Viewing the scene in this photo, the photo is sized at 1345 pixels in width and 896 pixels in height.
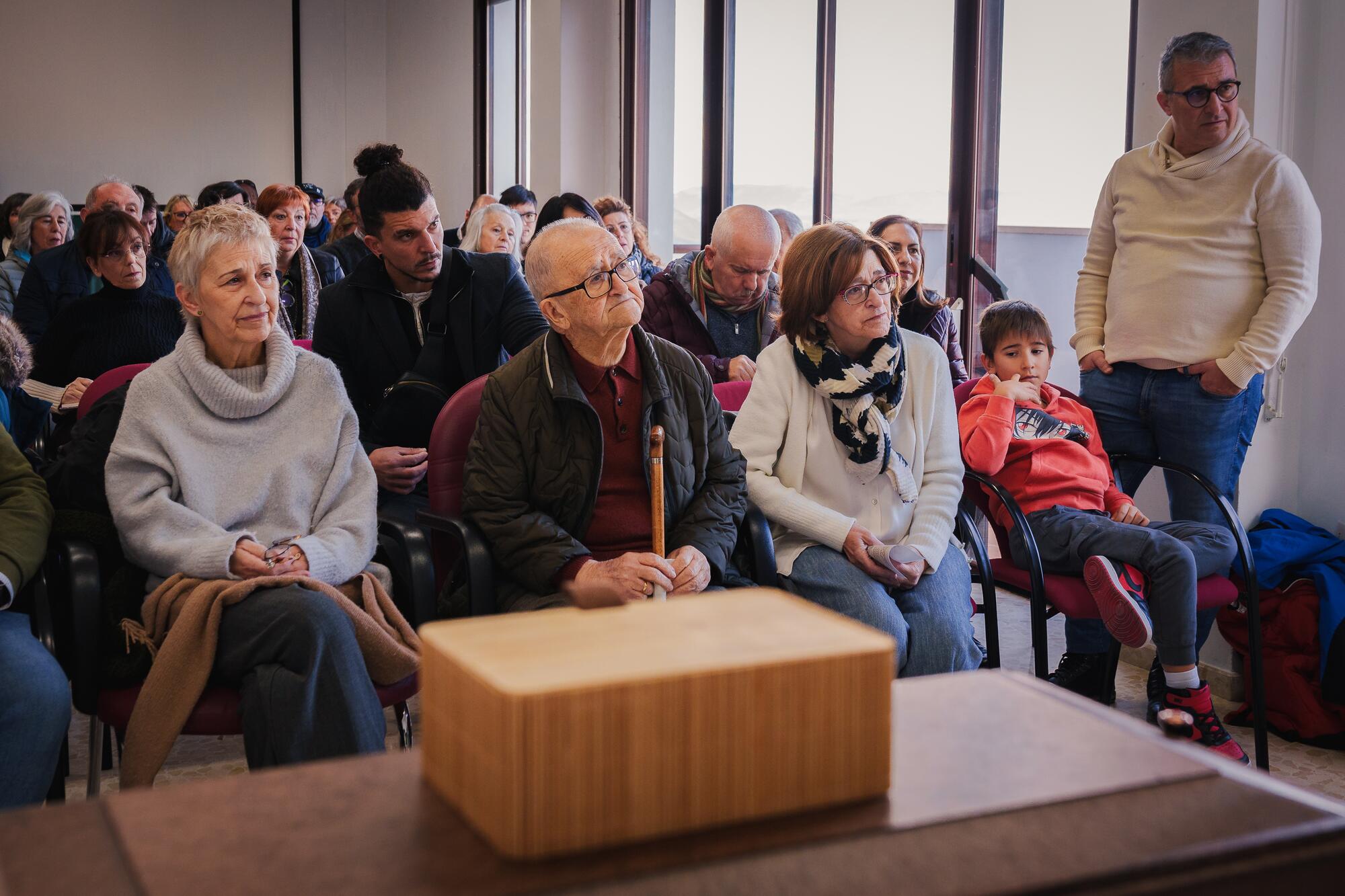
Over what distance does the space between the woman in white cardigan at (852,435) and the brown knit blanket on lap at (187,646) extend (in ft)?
2.74

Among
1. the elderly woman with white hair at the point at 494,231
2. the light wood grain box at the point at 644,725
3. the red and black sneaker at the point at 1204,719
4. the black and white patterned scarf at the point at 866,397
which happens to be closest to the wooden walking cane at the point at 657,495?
the black and white patterned scarf at the point at 866,397

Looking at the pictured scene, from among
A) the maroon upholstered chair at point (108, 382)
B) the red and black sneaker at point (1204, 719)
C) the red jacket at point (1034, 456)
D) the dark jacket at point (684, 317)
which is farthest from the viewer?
the dark jacket at point (684, 317)

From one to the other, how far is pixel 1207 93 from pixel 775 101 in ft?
11.4

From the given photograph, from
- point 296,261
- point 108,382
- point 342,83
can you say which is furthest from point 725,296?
point 342,83

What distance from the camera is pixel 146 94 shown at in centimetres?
1030

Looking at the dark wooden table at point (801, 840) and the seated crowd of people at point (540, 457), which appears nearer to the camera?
the dark wooden table at point (801, 840)

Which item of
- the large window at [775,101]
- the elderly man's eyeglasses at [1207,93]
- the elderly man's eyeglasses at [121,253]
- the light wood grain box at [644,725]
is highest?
the large window at [775,101]

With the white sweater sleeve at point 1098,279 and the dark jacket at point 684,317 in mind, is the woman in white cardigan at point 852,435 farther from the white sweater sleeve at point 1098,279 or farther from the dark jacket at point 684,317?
the dark jacket at point 684,317

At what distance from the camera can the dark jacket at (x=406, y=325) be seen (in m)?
3.01

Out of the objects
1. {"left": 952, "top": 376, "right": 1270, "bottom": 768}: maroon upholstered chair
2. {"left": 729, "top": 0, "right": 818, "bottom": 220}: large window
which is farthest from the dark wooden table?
{"left": 729, "top": 0, "right": 818, "bottom": 220}: large window

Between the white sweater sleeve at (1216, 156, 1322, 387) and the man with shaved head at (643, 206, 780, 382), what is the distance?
4.21 feet

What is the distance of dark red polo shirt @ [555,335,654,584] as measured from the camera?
2363 mm

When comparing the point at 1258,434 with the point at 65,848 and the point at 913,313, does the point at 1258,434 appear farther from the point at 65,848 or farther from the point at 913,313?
the point at 65,848

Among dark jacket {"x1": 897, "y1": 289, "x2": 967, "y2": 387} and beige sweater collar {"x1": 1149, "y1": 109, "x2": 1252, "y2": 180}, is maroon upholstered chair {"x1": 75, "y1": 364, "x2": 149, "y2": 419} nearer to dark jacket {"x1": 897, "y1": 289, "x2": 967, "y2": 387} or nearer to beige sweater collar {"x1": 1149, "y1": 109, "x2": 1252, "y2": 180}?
dark jacket {"x1": 897, "y1": 289, "x2": 967, "y2": 387}
